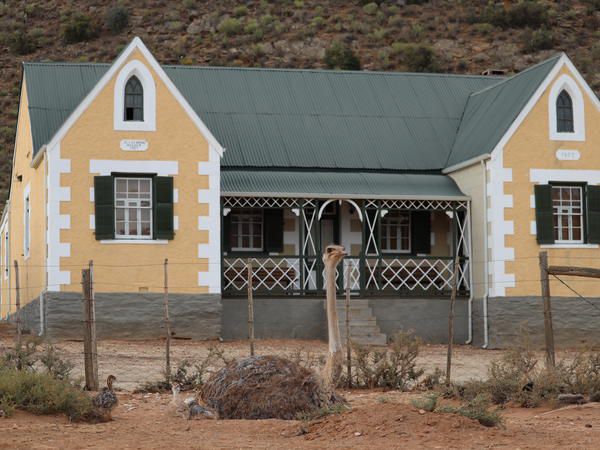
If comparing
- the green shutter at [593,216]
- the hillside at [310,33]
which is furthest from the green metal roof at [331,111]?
the hillside at [310,33]

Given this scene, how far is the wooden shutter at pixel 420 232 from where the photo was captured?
29797 millimetres

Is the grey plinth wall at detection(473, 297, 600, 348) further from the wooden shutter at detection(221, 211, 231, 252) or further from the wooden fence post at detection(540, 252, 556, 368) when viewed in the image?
the wooden fence post at detection(540, 252, 556, 368)

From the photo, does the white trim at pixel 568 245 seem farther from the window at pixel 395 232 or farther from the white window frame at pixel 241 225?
the white window frame at pixel 241 225

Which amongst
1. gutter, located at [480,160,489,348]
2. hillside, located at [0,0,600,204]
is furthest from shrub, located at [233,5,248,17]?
gutter, located at [480,160,489,348]

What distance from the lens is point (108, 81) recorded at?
26359mm

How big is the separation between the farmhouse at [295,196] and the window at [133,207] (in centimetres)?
3

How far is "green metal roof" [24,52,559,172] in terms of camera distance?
29016 millimetres

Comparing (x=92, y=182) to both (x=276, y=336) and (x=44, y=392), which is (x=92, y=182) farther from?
(x=44, y=392)

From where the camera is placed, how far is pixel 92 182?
26.1m

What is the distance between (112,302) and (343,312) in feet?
16.5

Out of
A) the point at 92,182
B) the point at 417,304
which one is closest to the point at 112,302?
the point at 92,182

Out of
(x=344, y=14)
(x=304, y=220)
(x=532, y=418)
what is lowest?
(x=532, y=418)

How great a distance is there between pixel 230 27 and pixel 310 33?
3932mm

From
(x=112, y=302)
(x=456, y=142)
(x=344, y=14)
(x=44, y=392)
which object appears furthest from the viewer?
(x=344, y=14)
